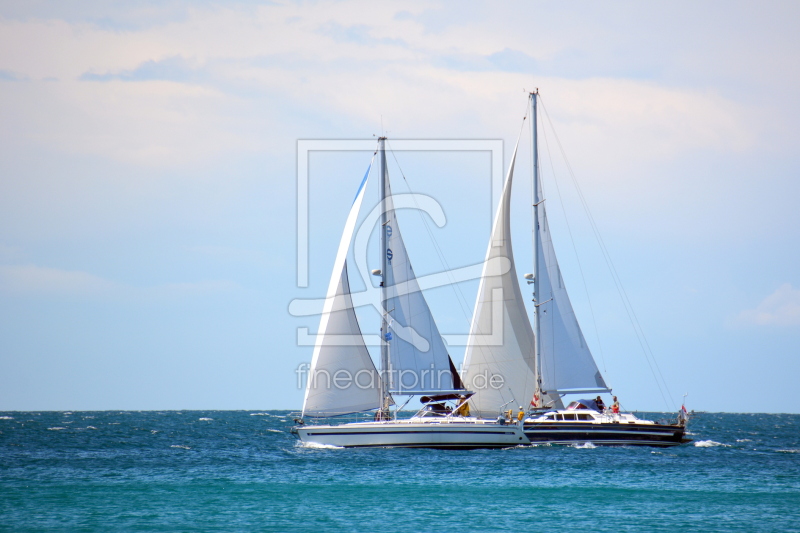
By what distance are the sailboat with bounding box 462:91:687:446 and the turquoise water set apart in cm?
130

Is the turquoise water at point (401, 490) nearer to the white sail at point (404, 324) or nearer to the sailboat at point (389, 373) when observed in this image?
the sailboat at point (389, 373)

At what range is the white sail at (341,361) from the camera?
43.4m

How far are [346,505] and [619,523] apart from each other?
30.2 ft

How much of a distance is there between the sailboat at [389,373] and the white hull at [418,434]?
0.16 feet

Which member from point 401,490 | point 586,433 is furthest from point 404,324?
point 401,490

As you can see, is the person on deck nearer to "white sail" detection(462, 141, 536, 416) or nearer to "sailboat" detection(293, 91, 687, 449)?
"sailboat" detection(293, 91, 687, 449)

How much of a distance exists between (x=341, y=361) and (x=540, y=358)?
11.7 metres

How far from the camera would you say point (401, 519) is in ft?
94.7

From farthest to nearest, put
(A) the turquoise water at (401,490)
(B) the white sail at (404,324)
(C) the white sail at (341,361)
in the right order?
1. (B) the white sail at (404,324)
2. (C) the white sail at (341,361)
3. (A) the turquoise water at (401,490)

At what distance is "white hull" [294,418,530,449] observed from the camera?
43188 millimetres

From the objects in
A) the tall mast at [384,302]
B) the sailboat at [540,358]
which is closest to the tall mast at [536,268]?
the sailboat at [540,358]

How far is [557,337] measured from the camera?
48.8 metres

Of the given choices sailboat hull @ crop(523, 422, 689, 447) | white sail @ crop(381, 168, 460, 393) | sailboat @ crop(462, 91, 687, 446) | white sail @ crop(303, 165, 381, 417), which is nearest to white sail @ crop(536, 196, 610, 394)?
sailboat @ crop(462, 91, 687, 446)

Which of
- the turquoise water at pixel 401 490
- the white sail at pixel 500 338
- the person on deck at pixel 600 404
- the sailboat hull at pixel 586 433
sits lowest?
the turquoise water at pixel 401 490
